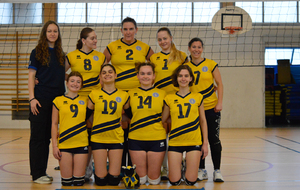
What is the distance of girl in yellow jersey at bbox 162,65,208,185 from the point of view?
2.99m

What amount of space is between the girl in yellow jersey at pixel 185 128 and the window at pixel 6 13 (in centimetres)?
769

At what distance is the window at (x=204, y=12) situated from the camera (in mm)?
9367

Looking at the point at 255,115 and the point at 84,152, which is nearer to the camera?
the point at 84,152

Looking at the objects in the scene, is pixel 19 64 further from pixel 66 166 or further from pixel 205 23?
pixel 66 166

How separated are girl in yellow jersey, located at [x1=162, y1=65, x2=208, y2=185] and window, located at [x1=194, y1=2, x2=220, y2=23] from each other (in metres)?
6.67

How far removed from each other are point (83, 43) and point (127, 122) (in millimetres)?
940

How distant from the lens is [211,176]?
348 centimetres

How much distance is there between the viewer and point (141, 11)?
9195mm

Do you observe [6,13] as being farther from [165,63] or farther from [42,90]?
[165,63]

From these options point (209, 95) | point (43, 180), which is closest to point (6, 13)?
point (43, 180)

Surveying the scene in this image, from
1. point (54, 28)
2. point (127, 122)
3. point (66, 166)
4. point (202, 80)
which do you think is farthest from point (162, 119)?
point (54, 28)

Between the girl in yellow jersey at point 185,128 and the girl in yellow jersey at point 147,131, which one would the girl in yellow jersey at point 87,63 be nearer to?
the girl in yellow jersey at point 147,131

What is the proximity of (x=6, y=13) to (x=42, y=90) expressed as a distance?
723 cm

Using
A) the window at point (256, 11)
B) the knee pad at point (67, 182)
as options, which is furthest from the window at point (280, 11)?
the knee pad at point (67, 182)
